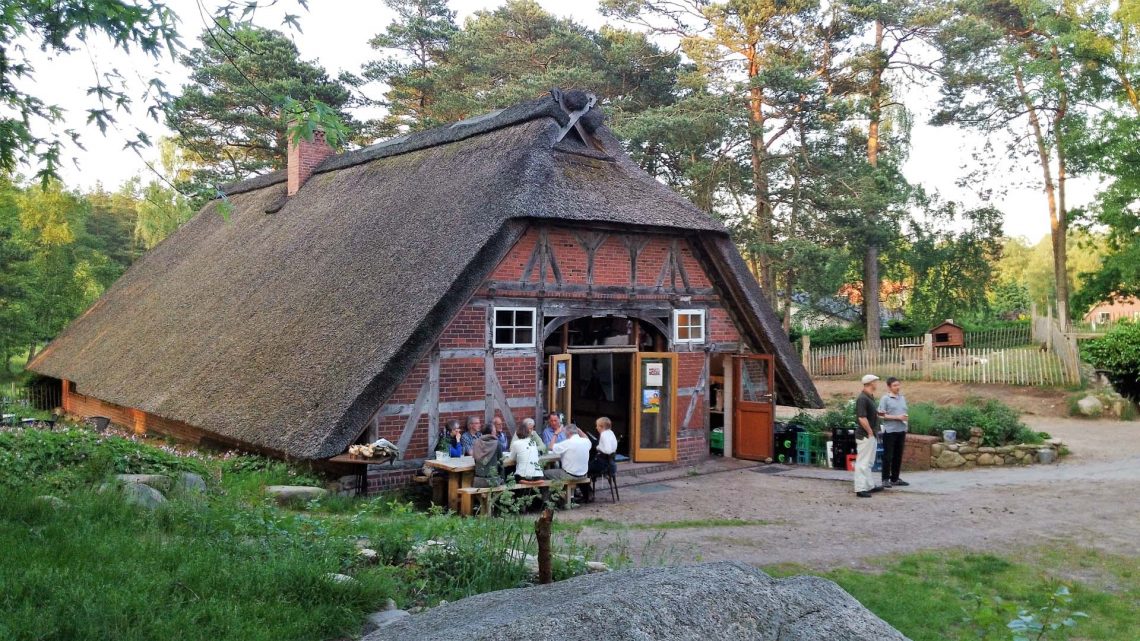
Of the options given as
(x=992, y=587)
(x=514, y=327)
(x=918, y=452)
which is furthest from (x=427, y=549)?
(x=918, y=452)

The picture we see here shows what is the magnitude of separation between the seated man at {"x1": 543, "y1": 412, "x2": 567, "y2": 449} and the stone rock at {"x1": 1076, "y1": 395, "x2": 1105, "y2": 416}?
13.9 meters

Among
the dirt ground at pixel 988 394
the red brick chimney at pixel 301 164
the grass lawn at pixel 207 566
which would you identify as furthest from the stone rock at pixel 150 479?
the dirt ground at pixel 988 394

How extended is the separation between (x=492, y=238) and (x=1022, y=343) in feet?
82.6

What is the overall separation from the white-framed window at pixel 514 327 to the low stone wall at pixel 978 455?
728 cm

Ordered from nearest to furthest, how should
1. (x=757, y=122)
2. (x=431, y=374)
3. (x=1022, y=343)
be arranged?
(x=431, y=374) < (x=757, y=122) < (x=1022, y=343)

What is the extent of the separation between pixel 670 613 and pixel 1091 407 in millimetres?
20584

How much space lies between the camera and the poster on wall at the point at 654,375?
14.5 metres

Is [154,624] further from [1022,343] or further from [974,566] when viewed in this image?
[1022,343]

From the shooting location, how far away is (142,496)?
6609 mm

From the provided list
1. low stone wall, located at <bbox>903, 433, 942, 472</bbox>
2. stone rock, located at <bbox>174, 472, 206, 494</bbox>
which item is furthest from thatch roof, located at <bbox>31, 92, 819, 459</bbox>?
low stone wall, located at <bbox>903, 433, 942, 472</bbox>

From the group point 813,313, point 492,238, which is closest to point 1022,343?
point 813,313

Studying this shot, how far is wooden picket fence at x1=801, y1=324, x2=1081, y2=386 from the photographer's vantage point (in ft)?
74.6

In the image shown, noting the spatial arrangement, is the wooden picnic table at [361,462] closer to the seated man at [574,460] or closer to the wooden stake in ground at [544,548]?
the seated man at [574,460]

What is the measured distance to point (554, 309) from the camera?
522 inches
